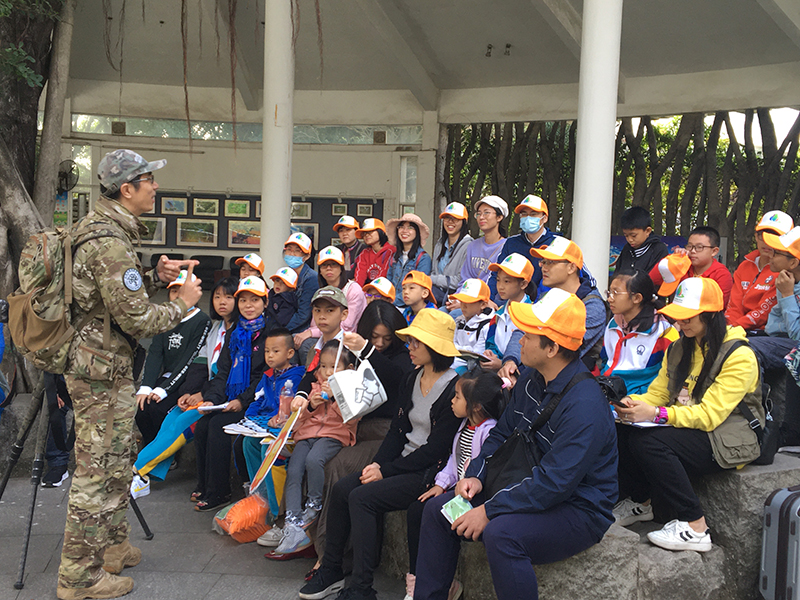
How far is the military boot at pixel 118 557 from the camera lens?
382cm

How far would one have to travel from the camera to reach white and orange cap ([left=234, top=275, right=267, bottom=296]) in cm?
535

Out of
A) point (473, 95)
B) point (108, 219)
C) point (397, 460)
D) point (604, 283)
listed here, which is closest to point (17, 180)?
point (108, 219)

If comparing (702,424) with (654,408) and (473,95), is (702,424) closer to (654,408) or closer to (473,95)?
(654,408)

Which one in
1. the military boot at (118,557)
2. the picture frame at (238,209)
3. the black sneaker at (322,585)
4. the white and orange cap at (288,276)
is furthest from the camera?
the picture frame at (238,209)

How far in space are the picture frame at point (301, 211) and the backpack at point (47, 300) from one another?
835 centimetres

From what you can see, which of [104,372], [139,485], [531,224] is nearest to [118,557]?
[104,372]

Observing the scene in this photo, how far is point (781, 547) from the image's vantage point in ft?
10.6

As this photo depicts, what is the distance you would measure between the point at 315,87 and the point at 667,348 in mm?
9070

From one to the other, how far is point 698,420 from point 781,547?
2.08 ft

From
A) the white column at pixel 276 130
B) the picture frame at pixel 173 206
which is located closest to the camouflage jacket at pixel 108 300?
the white column at pixel 276 130

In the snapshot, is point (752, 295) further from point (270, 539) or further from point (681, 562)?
point (270, 539)

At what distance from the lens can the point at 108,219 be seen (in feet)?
11.8

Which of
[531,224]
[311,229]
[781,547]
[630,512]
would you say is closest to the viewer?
[781,547]

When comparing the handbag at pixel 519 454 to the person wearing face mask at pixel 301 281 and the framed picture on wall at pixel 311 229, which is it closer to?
the person wearing face mask at pixel 301 281
